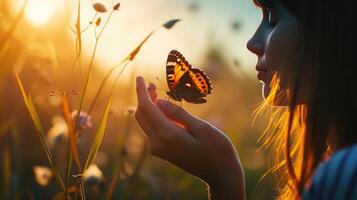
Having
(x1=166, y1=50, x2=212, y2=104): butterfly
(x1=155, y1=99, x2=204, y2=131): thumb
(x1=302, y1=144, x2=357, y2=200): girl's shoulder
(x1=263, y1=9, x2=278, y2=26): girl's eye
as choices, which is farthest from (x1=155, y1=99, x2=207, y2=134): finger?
(x1=302, y1=144, x2=357, y2=200): girl's shoulder

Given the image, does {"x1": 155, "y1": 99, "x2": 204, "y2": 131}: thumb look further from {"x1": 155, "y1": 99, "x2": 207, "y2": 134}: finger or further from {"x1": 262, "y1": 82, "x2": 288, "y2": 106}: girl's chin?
{"x1": 262, "y1": 82, "x2": 288, "y2": 106}: girl's chin

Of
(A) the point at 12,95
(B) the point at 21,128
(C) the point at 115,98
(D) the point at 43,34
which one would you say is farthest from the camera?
(C) the point at 115,98

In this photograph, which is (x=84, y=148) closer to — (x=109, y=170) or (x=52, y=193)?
(x=109, y=170)

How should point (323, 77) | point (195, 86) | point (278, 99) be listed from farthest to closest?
1. point (195, 86)
2. point (278, 99)
3. point (323, 77)

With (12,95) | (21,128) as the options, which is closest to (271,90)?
(12,95)

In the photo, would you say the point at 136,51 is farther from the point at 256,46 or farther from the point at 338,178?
the point at 338,178

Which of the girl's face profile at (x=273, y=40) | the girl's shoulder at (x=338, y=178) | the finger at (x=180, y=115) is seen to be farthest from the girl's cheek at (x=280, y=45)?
the girl's shoulder at (x=338, y=178)

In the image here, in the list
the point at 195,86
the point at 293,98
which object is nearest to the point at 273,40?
the point at 293,98

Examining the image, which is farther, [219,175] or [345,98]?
[219,175]
